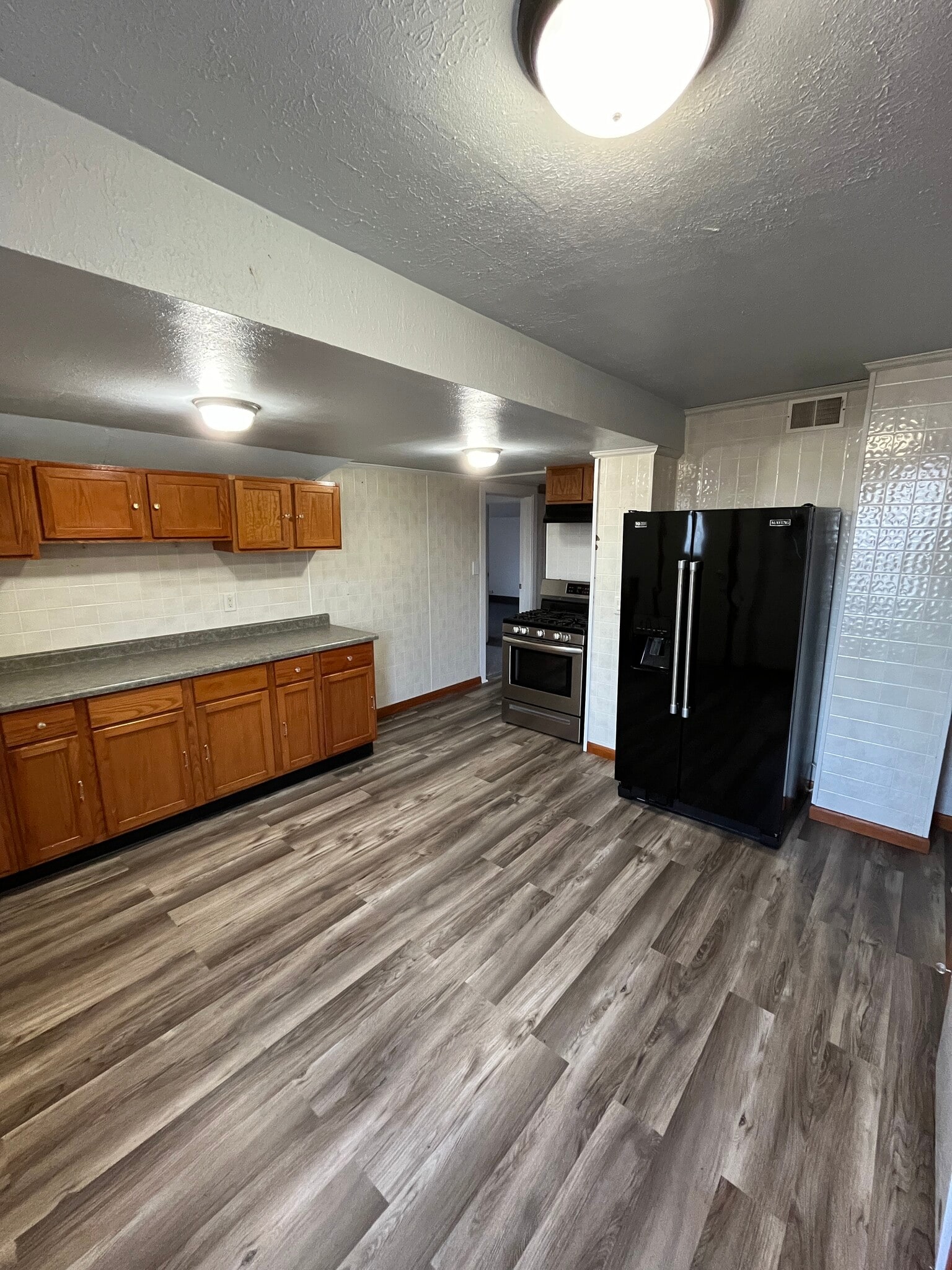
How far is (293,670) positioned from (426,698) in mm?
1969

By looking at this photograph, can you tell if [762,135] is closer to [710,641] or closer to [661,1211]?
[710,641]

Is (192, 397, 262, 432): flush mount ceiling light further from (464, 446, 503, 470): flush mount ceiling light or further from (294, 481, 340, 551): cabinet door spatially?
(464, 446, 503, 470): flush mount ceiling light

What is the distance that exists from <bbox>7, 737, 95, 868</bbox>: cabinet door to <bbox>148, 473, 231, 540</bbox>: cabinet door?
121 cm

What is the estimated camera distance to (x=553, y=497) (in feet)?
14.5

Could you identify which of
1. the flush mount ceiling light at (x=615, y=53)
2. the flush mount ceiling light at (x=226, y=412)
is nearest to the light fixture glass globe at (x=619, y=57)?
the flush mount ceiling light at (x=615, y=53)

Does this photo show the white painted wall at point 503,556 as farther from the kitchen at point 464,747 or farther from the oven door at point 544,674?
the kitchen at point 464,747

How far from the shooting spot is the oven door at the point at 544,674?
3961 millimetres

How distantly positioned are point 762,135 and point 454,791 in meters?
3.13

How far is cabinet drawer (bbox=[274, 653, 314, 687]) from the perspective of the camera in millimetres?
3238

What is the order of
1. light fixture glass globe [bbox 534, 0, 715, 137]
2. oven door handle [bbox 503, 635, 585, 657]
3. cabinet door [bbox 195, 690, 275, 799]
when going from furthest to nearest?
oven door handle [bbox 503, 635, 585, 657] → cabinet door [bbox 195, 690, 275, 799] → light fixture glass globe [bbox 534, 0, 715, 137]

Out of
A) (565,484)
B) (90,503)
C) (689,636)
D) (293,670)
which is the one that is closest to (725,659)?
(689,636)

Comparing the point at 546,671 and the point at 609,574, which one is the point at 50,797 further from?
the point at 609,574

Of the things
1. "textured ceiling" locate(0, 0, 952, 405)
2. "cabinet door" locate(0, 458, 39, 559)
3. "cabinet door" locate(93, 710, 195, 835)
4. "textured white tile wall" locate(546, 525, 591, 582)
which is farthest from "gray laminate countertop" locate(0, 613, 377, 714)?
"textured ceiling" locate(0, 0, 952, 405)

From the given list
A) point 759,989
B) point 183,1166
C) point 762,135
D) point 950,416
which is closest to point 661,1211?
point 759,989
